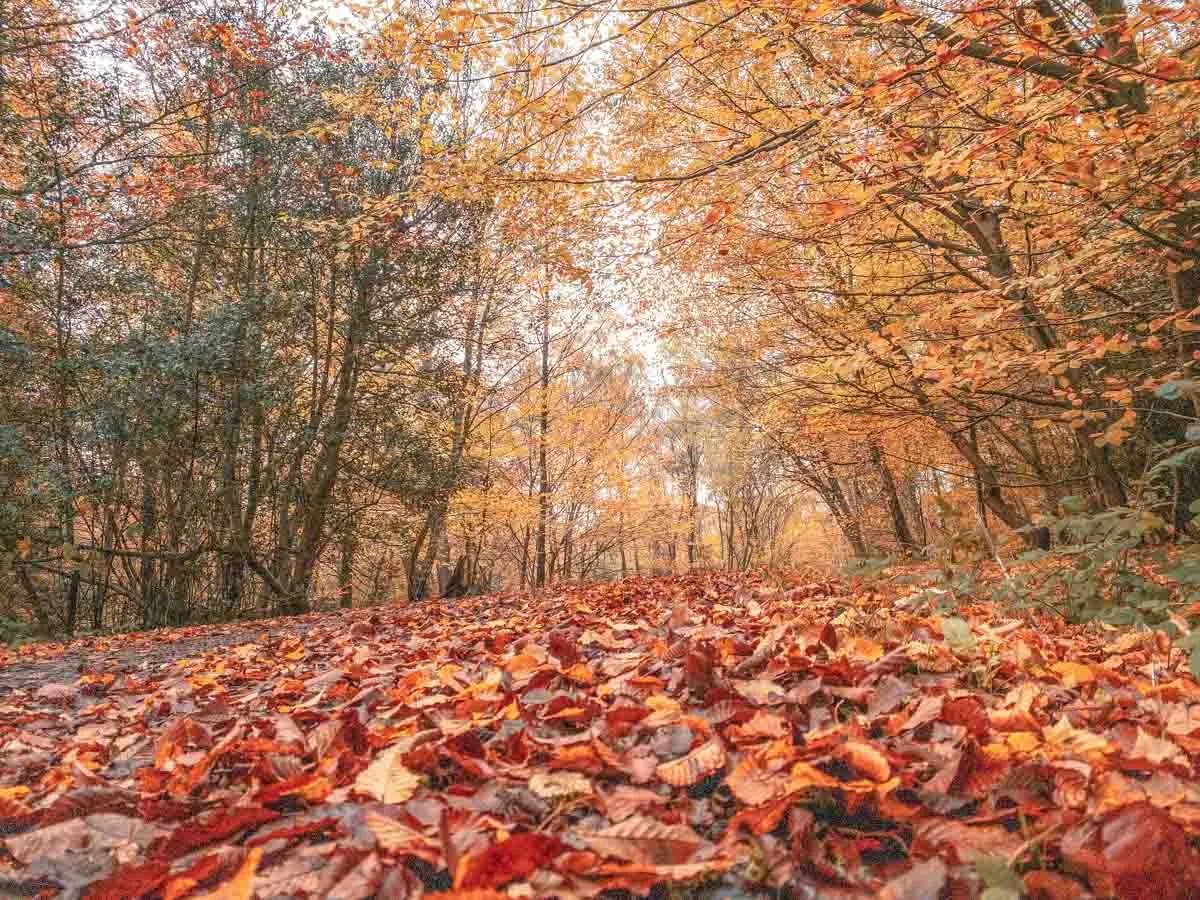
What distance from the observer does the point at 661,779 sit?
1176mm

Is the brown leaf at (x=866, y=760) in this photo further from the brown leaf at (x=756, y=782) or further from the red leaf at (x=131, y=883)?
the red leaf at (x=131, y=883)

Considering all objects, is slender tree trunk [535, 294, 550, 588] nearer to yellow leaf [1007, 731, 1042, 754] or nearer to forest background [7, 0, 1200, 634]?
forest background [7, 0, 1200, 634]

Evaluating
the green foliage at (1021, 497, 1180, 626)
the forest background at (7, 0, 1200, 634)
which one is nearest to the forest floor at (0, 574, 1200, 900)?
the green foliage at (1021, 497, 1180, 626)

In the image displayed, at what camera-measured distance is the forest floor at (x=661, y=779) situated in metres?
0.86

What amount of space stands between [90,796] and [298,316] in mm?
8652

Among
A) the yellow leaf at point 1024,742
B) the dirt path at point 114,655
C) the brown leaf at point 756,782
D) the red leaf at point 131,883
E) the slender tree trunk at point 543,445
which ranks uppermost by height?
the slender tree trunk at point 543,445

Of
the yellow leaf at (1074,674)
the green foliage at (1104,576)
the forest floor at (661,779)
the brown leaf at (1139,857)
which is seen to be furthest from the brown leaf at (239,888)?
the green foliage at (1104,576)

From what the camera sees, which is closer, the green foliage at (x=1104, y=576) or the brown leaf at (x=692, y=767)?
the brown leaf at (x=692, y=767)

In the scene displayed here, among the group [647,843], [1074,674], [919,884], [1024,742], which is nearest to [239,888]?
[647,843]

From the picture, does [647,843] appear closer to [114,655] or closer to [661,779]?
[661,779]

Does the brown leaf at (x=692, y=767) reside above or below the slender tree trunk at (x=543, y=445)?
below

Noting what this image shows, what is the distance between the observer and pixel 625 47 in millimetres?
4703

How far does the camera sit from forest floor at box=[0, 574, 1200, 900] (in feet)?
2.82

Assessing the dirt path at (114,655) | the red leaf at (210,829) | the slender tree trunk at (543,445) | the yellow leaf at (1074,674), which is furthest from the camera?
the slender tree trunk at (543,445)
